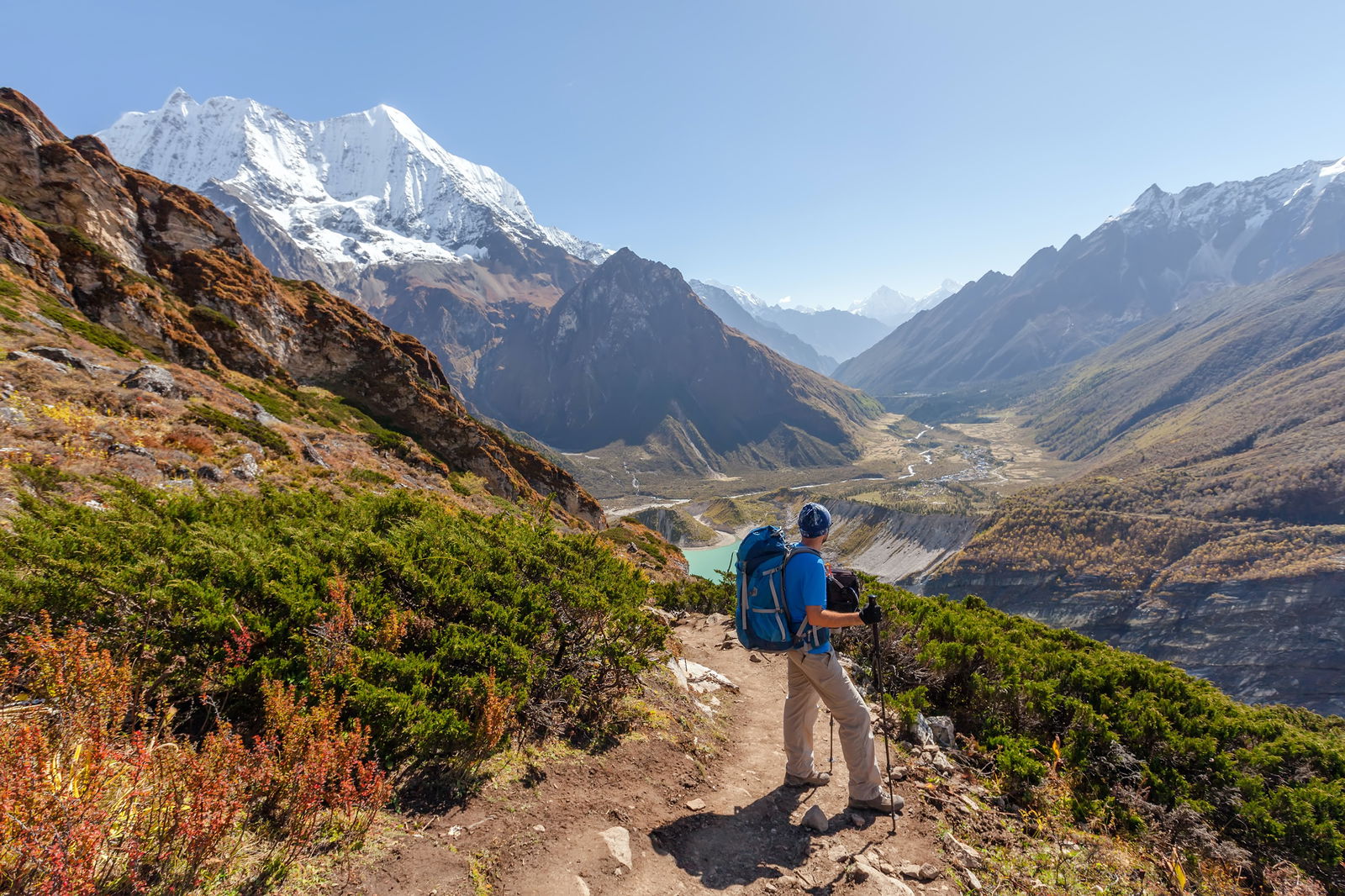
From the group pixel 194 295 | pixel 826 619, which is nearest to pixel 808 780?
pixel 826 619

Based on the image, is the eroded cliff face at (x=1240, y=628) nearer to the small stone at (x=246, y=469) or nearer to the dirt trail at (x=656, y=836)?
the dirt trail at (x=656, y=836)

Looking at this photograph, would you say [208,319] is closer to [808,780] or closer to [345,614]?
[345,614]

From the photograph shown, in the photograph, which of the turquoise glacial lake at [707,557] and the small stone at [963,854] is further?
the turquoise glacial lake at [707,557]

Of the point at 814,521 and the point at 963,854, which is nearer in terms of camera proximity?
the point at 963,854

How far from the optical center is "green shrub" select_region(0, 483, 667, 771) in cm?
404

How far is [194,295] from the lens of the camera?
33000mm

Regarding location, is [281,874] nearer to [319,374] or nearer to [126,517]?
[126,517]

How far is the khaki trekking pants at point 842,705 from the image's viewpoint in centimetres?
532

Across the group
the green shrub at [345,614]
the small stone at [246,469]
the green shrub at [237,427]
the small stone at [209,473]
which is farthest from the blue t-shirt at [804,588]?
the green shrub at [237,427]

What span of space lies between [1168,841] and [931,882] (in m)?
3.08

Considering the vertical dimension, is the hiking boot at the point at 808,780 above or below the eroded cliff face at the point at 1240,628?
above

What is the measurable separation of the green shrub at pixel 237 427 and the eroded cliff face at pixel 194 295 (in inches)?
509

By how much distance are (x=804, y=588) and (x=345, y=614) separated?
4.23 meters

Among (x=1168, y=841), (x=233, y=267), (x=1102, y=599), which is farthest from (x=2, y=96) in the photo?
(x=1102, y=599)
